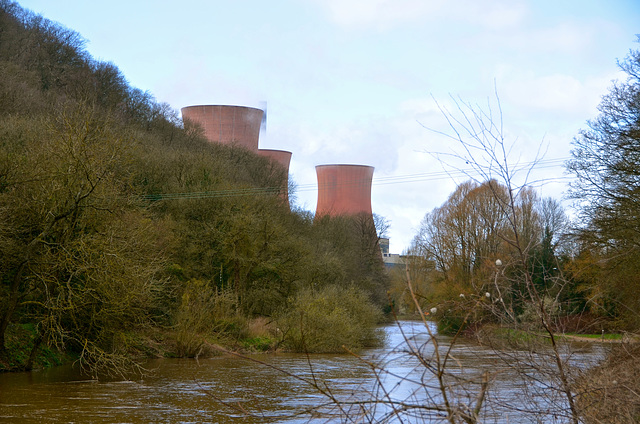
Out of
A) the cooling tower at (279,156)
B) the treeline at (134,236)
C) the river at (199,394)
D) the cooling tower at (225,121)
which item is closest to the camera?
the river at (199,394)

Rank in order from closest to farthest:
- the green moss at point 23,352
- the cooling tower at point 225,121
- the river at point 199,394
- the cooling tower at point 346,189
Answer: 1. the river at point 199,394
2. the green moss at point 23,352
3. the cooling tower at point 225,121
4. the cooling tower at point 346,189

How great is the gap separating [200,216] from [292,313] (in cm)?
486

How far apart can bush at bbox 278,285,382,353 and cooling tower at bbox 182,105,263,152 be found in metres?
15.7

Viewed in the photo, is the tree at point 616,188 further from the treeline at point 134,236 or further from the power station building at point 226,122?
the power station building at point 226,122

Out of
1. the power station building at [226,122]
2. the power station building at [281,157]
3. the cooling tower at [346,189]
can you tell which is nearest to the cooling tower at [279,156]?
the power station building at [281,157]

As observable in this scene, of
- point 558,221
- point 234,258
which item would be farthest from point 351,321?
point 558,221

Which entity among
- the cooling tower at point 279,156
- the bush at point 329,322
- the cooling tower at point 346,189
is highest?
the cooling tower at point 279,156

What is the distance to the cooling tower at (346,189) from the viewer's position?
40.2 meters

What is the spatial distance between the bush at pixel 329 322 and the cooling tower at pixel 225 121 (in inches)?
618

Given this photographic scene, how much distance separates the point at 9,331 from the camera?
14008 mm

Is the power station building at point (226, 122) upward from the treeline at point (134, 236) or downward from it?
upward

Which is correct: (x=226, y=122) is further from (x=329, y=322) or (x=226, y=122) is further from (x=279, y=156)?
(x=329, y=322)

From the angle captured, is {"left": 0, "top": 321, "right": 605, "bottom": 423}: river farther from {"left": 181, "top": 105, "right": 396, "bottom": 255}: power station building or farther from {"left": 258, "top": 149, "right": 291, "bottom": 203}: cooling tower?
{"left": 258, "top": 149, "right": 291, "bottom": 203}: cooling tower

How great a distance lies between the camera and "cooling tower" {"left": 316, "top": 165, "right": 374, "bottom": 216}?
40.2m
